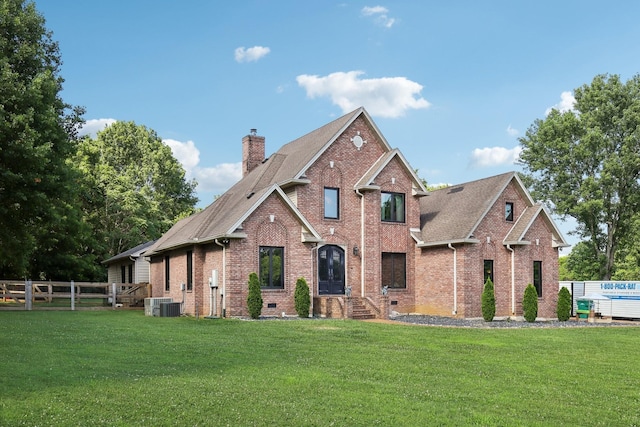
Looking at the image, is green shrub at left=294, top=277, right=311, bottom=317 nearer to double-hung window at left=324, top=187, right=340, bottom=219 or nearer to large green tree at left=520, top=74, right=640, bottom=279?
double-hung window at left=324, top=187, right=340, bottom=219

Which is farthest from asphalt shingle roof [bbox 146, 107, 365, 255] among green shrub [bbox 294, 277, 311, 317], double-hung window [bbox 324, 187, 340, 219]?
green shrub [bbox 294, 277, 311, 317]

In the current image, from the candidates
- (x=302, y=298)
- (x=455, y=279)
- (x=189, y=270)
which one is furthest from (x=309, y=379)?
(x=189, y=270)

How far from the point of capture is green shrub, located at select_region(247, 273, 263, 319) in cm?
2430

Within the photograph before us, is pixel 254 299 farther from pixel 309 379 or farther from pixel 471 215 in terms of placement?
pixel 309 379

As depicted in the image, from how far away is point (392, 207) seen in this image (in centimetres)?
3053

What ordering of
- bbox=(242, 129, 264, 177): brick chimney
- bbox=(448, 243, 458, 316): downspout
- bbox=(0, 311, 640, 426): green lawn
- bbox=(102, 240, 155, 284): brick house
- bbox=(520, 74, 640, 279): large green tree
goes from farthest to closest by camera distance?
1. bbox=(520, 74, 640, 279): large green tree
2. bbox=(102, 240, 155, 284): brick house
3. bbox=(242, 129, 264, 177): brick chimney
4. bbox=(448, 243, 458, 316): downspout
5. bbox=(0, 311, 640, 426): green lawn

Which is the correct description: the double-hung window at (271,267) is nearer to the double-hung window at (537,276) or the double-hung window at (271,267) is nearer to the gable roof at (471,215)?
the gable roof at (471,215)

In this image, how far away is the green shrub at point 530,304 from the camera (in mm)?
26844

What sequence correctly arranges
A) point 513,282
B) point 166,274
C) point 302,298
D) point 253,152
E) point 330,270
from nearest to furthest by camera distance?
point 302,298
point 330,270
point 513,282
point 166,274
point 253,152

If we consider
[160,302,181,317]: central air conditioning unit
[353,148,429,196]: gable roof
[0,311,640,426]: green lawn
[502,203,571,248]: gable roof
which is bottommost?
[160,302,181,317]: central air conditioning unit

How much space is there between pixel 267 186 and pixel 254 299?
6.55 m

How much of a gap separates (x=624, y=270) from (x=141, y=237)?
129 feet

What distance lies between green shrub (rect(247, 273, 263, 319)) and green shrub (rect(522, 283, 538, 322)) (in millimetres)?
11015

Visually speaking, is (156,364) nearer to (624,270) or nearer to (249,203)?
(249,203)
